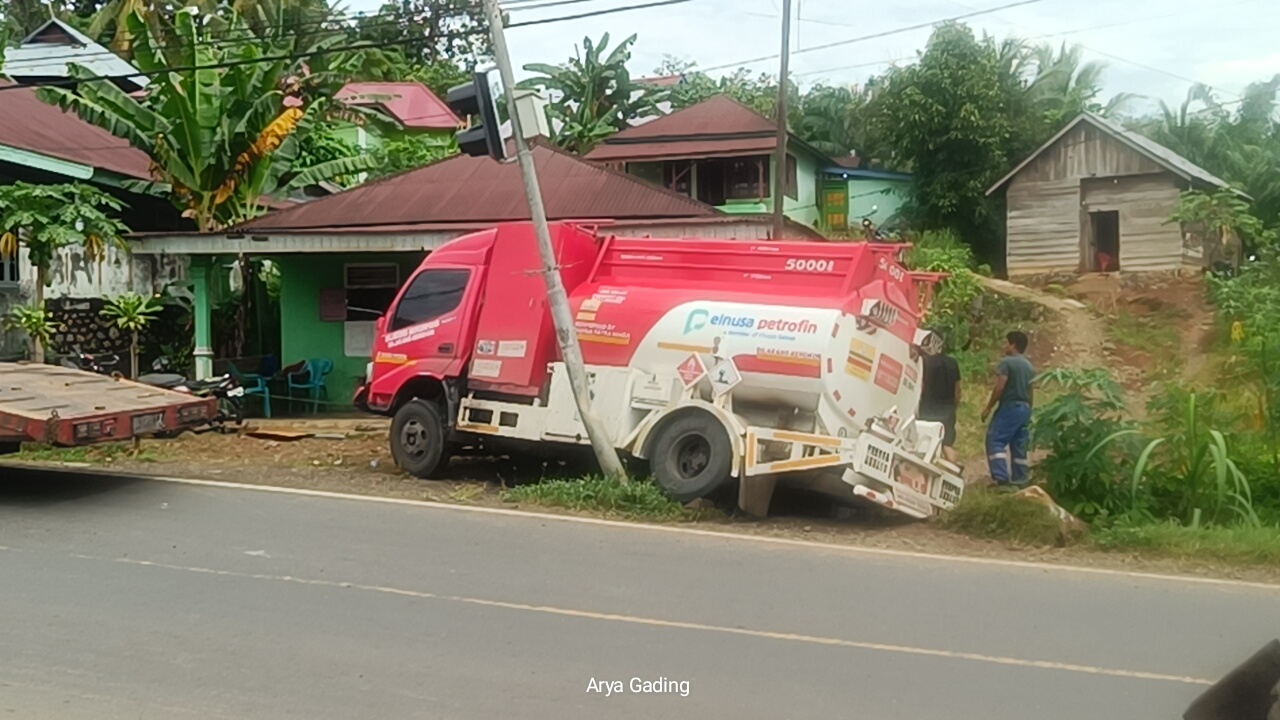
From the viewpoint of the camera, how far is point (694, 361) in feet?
37.0

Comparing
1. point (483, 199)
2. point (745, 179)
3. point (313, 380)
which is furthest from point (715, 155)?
point (313, 380)

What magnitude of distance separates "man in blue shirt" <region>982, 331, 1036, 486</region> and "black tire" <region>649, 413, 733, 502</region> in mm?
2797

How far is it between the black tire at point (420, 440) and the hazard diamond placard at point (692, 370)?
9.81 ft

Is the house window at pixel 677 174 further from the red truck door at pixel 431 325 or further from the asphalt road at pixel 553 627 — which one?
the asphalt road at pixel 553 627

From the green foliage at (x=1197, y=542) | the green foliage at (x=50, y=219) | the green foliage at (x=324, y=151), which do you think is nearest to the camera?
the green foliage at (x=1197, y=542)

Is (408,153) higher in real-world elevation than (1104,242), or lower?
higher

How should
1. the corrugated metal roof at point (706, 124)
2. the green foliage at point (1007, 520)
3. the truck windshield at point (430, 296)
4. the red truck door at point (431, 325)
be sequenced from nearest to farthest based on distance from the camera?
1. the green foliage at point (1007, 520)
2. the red truck door at point (431, 325)
3. the truck windshield at point (430, 296)
4. the corrugated metal roof at point (706, 124)

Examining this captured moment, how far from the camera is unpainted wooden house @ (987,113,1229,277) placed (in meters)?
28.5

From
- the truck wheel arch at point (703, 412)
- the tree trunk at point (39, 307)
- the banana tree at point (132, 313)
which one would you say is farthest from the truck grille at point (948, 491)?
the banana tree at point (132, 313)

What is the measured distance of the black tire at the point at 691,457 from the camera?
35.9ft

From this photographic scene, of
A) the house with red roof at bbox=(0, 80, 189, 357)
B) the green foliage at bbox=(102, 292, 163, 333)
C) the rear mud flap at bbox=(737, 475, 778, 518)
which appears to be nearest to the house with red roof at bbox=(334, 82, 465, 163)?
the house with red roof at bbox=(0, 80, 189, 357)

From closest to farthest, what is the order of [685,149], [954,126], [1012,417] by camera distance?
[1012,417]
[954,126]
[685,149]

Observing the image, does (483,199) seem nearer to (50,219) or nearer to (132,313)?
(132,313)

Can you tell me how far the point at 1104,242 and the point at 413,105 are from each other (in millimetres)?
22750
